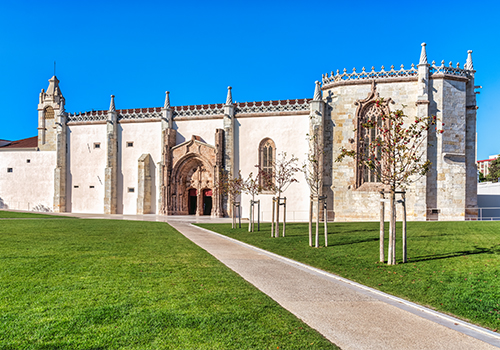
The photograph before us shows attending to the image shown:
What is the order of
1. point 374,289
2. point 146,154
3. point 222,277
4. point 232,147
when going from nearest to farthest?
1. point 374,289
2. point 222,277
3. point 232,147
4. point 146,154

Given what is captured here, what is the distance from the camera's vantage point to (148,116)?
4162cm

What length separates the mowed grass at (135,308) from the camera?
5.50 m

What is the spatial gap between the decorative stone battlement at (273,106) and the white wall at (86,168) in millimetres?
15708

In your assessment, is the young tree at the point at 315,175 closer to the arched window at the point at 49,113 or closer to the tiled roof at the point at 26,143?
the arched window at the point at 49,113

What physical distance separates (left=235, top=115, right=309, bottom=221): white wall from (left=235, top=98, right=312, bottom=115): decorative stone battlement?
0.71 metres

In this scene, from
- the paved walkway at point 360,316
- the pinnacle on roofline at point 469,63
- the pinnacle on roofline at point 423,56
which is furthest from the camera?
the pinnacle on roofline at point 469,63

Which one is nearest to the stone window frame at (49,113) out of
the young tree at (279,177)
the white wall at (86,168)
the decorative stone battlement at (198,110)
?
the white wall at (86,168)

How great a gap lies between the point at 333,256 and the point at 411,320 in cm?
685

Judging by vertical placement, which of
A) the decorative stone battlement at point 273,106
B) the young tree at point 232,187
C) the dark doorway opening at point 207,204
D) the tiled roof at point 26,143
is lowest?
the dark doorway opening at point 207,204

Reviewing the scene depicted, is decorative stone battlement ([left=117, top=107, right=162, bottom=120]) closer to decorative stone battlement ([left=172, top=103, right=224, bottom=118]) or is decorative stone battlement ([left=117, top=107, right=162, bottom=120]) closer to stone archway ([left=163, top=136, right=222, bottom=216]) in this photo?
decorative stone battlement ([left=172, top=103, right=224, bottom=118])

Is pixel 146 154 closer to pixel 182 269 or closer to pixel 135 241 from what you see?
pixel 135 241

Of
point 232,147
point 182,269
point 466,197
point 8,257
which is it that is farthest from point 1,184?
point 466,197

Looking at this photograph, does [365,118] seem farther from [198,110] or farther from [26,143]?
[26,143]

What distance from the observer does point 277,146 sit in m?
36.9
